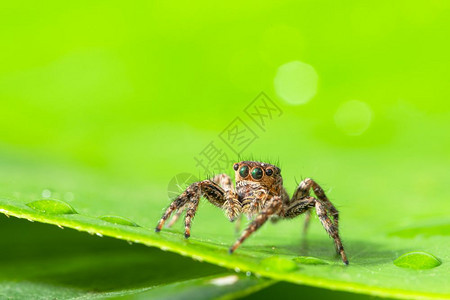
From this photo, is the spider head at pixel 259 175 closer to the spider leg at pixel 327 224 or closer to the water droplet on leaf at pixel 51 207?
the spider leg at pixel 327 224

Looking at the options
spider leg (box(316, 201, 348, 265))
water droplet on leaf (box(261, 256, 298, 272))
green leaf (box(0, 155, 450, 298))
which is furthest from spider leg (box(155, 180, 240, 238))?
water droplet on leaf (box(261, 256, 298, 272))

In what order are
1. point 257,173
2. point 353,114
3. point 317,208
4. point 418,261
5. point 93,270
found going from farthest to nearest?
point 353,114
point 257,173
point 317,208
point 93,270
point 418,261

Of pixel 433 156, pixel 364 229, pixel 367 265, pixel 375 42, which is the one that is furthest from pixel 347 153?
pixel 367 265

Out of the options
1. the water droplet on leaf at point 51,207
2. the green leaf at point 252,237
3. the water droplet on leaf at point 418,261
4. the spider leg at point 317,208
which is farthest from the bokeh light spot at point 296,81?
the water droplet on leaf at point 51,207

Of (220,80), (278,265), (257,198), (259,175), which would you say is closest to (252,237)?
(257,198)

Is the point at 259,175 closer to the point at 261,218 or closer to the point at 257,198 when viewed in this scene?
the point at 257,198
